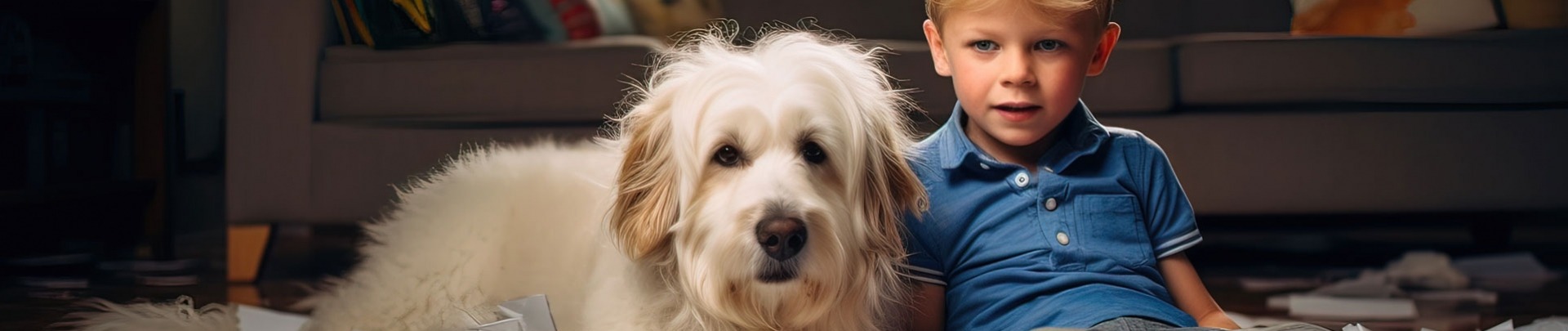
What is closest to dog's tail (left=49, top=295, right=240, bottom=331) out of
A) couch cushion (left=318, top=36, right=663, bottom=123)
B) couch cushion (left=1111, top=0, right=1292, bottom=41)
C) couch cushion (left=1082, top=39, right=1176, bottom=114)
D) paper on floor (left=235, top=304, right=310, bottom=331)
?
paper on floor (left=235, top=304, right=310, bottom=331)

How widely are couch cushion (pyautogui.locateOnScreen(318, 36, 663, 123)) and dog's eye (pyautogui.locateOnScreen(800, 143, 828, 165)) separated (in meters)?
1.00

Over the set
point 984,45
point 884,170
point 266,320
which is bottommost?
point 266,320

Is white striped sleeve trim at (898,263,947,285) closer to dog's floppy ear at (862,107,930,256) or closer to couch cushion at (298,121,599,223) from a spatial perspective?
dog's floppy ear at (862,107,930,256)

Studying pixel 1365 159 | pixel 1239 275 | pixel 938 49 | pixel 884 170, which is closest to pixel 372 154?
pixel 938 49

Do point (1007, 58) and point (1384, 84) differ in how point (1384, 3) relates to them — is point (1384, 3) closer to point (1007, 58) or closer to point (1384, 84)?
point (1384, 84)

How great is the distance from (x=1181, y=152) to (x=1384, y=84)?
352 mm

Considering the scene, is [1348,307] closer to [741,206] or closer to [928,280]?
[928,280]

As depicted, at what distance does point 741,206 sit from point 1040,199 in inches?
13.8

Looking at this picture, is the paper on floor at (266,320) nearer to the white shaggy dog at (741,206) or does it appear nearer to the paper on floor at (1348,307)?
the white shaggy dog at (741,206)

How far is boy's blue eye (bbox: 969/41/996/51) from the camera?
3.55 feet

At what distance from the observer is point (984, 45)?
1088 mm

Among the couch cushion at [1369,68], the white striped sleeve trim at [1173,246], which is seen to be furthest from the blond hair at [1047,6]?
the couch cushion at [1369,68]

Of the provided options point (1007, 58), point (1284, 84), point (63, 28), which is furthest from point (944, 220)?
point (63, 28)

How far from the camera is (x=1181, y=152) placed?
1.90 m
